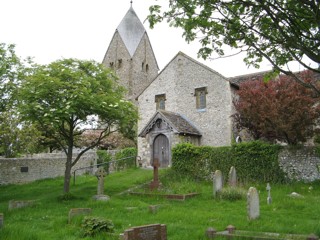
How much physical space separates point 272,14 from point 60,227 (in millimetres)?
7323

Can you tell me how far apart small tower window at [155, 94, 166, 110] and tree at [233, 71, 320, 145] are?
8.66m

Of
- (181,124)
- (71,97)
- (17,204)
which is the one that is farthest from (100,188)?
→ (181,124)

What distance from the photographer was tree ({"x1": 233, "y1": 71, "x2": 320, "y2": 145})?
17.5 metres

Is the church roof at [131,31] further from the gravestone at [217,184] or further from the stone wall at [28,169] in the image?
the gravestone at [217,184]

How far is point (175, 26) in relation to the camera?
6.53m

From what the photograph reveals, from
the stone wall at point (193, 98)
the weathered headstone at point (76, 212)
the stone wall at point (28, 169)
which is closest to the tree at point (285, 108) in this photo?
the stone wall at point (193, 98)

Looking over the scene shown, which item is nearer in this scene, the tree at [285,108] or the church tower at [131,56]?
the tree at [285,108]

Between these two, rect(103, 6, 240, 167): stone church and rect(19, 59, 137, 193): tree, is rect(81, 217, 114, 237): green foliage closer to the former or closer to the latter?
rect(19, 59, 137, 193): tree

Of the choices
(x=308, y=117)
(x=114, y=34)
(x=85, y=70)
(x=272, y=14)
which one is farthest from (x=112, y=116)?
(x=114, y=34)

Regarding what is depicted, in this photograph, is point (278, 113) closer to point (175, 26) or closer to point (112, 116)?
point (112, 116)

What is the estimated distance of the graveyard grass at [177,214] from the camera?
8.39 meters

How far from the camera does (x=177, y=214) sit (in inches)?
428

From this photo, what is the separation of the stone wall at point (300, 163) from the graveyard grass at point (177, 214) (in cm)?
71

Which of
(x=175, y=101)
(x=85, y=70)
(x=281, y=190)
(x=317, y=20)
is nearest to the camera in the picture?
(x=317, y=20)
